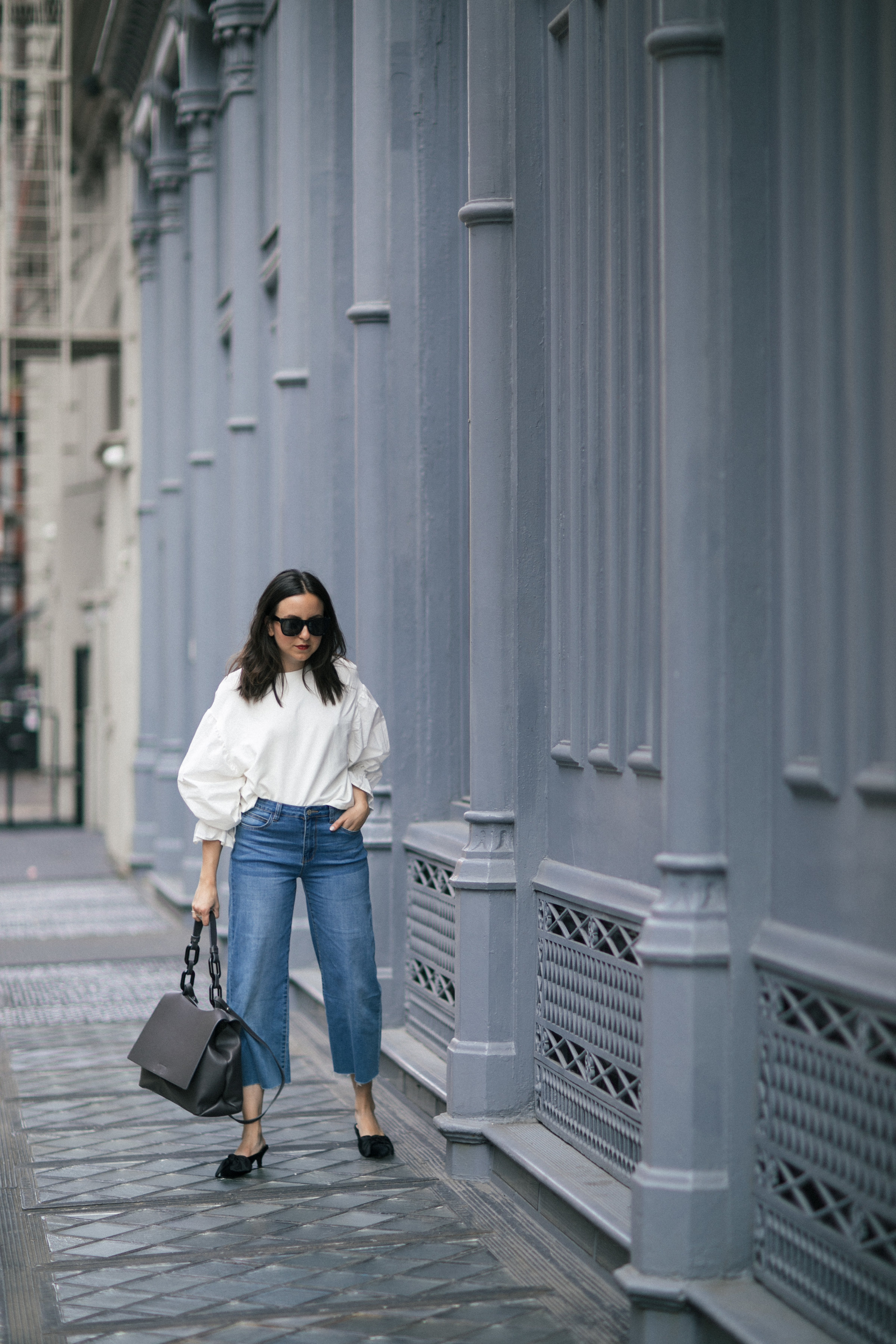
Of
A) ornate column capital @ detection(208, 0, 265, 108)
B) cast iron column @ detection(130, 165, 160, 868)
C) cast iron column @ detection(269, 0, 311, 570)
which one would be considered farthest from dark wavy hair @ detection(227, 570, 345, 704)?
cast iron column @ detection(130, 165, 160, 868)

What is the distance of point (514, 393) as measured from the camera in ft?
18.4

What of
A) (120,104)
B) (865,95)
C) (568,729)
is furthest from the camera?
(120,104)

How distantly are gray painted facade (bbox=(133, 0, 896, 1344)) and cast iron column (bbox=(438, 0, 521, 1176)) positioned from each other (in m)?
0.01

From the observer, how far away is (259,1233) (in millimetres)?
5109

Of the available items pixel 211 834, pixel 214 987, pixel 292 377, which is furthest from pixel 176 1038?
pixel 292 377

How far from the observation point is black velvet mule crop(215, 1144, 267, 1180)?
226 inches

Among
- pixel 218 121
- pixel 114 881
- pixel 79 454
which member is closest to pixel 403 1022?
pixel 218 121

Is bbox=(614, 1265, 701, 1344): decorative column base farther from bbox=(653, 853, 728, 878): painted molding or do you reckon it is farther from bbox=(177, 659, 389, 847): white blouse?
bbox=(177, 659, 389, 847): white blouse

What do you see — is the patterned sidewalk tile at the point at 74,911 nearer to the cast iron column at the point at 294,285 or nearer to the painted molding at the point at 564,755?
the cast iron column at the point at 294,285

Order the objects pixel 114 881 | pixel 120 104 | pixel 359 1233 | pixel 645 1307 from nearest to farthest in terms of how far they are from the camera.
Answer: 1. pixel 645 1307
2. pixel 359 1233
3. pixel 114 881
4. pixel 120 104

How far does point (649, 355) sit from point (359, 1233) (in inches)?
111

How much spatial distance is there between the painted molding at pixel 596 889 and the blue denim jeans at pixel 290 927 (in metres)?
0.70

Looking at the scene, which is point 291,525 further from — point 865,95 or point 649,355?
point 865,95

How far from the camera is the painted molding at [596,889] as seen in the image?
4691 millimetres
